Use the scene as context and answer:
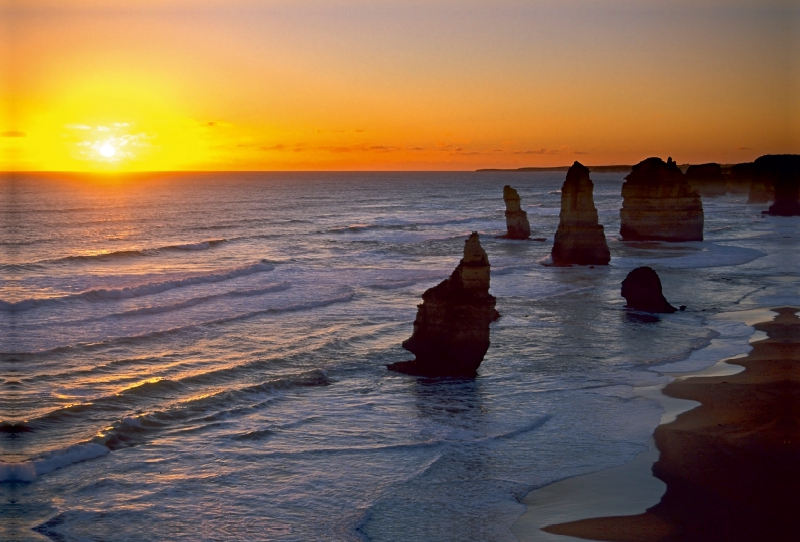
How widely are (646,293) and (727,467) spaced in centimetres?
1760

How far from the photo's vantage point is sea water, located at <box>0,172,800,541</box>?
45.6 ft

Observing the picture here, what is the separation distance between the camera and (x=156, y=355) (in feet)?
82.2

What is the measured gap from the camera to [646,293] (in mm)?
32312

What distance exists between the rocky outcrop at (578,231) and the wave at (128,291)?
18.8 metres

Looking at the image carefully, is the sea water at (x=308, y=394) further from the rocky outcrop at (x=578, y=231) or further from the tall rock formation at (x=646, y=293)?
the rocky outcrop at (x=578, y=231)

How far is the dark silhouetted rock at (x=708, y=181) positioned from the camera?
150 m

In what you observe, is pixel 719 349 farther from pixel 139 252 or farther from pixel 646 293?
pixel 139 252

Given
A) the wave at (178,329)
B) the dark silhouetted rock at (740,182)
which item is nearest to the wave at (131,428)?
the wave at (178,329)

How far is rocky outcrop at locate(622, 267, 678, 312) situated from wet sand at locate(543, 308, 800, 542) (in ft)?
30.5

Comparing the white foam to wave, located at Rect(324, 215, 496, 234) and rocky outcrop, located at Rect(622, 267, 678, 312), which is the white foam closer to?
rocky outcrop, located at Rect(622, 267, 678, 312)

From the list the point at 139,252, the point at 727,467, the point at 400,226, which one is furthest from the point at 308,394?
the point at 400,226

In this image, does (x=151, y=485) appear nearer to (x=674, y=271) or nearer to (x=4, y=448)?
(x=4, y=448)

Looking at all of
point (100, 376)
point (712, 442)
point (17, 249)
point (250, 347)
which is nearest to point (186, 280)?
point (250, 347)

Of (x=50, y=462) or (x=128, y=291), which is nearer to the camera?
(x=50, y=462)
